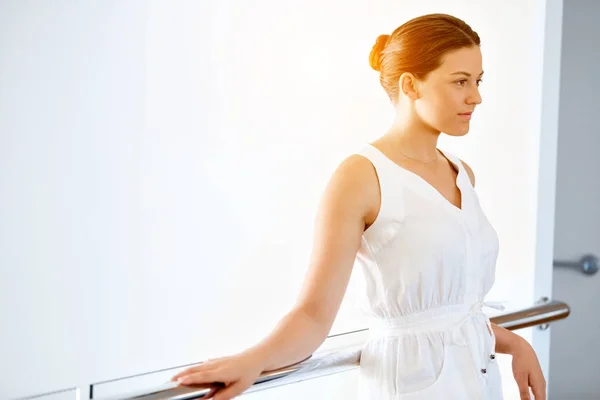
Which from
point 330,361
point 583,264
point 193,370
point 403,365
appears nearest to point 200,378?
point 193,370

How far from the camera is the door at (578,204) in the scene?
8.53 ft

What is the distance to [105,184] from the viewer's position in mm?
1571

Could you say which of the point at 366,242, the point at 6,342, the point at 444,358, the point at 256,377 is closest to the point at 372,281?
the point at 366,242

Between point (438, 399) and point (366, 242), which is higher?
point (366, 242)

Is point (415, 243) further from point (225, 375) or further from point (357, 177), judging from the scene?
point (225, 375)

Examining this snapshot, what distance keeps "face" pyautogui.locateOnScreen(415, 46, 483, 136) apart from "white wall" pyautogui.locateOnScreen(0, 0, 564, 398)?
55 cm

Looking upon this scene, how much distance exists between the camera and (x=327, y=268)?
1166 millimetres

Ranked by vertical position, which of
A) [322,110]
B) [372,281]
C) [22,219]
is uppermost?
[322,110]

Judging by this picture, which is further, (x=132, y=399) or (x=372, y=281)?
(x=372, y=281)

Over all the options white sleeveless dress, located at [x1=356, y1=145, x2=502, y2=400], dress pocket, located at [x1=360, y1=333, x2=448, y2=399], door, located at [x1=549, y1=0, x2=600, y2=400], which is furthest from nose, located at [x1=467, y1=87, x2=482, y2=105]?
door, located at [x1=549, y1=0, x2=600, y2=400]

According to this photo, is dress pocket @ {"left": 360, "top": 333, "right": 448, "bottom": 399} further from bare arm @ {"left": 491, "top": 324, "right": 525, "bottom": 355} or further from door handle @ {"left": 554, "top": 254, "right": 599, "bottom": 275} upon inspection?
door handle @ {"left": 554, "top": 254, "right": 599, "bottom": 275}

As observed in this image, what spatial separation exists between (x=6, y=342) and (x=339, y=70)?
1.03 meters

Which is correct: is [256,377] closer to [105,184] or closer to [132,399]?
[132,399]

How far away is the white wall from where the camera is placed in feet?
4.86
